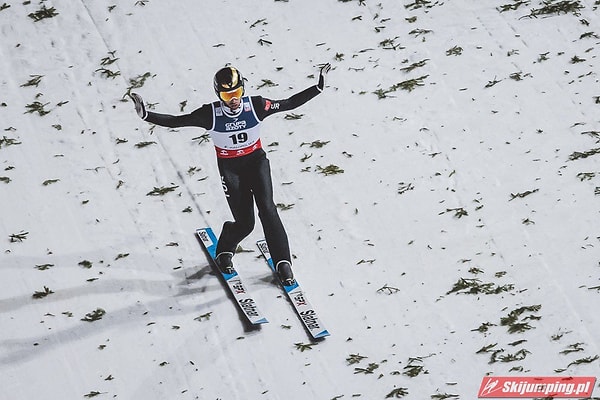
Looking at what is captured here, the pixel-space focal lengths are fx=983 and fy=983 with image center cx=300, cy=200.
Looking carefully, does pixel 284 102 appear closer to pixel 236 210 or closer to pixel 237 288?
pixel 236 210

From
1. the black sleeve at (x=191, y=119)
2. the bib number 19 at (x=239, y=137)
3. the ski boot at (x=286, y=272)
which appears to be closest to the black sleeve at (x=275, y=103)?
the bib number 19 at (x=239, y=137)

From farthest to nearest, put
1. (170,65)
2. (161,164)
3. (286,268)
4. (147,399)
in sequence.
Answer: (170,65)
(161,164)
(286,268)
(147,399)

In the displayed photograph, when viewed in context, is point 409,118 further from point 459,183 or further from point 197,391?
point 197,391

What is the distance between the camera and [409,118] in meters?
11.0

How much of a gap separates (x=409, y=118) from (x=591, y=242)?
2.55 meters

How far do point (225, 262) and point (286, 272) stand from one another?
0.61m

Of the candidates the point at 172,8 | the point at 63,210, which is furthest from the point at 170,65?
the point at 63,210

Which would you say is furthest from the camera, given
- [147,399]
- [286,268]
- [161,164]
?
[161,164]

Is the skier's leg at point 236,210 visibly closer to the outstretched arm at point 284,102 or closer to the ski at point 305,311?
the ski at point 305,311

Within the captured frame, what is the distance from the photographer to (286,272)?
361 inches

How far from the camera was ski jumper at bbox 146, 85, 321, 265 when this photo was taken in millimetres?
8695

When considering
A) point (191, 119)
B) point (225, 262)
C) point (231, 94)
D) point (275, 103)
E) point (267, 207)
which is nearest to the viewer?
point (231, 94)

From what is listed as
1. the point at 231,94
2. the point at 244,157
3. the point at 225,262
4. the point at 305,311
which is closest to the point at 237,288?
the point at 225,262

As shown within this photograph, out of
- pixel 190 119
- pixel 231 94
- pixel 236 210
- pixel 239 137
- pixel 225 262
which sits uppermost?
pixel 231 94
